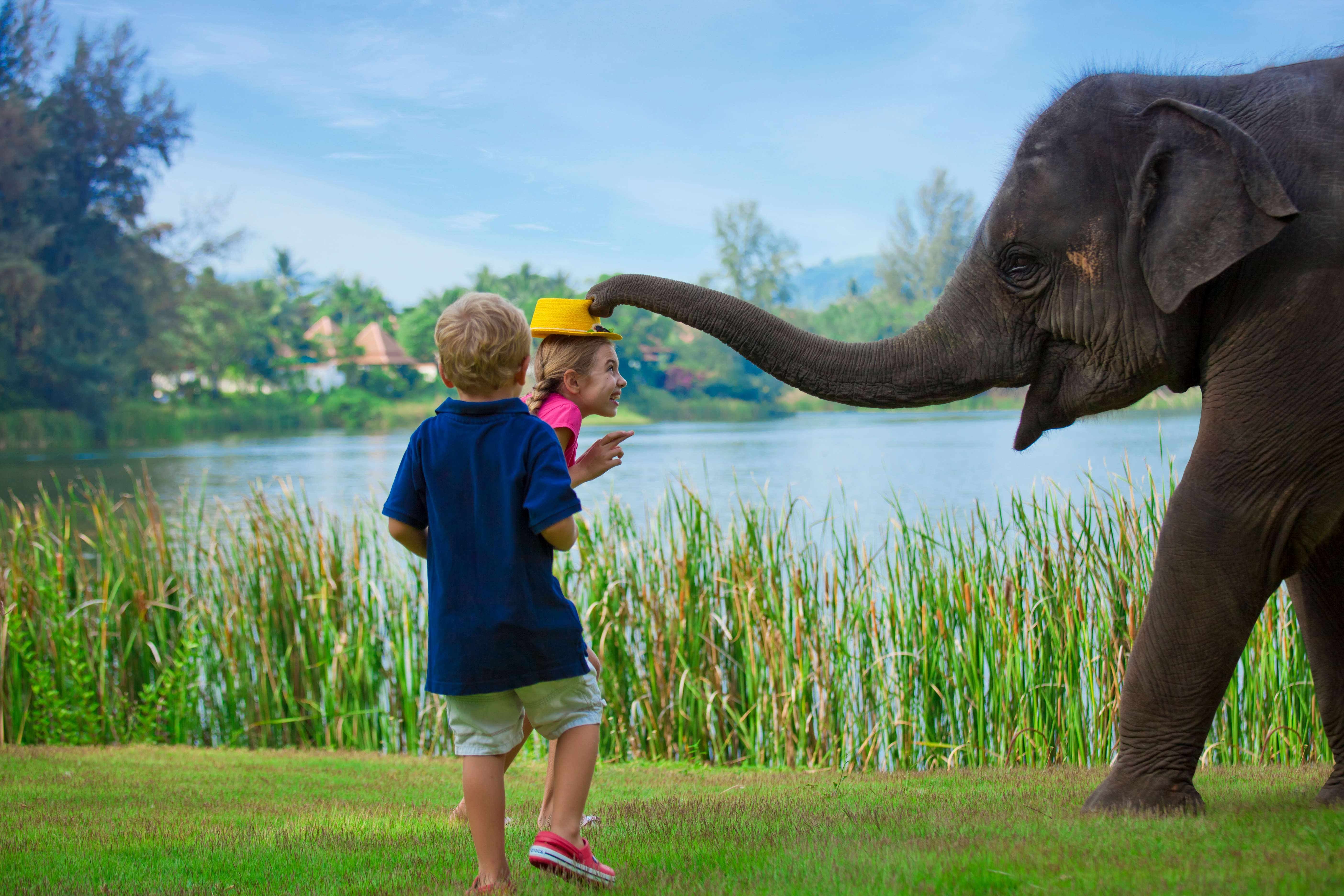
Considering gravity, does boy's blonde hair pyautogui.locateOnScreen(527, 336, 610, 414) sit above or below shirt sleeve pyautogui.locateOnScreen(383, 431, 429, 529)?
above

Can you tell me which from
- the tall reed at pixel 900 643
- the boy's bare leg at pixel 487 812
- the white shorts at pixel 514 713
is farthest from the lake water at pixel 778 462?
the boy's bare leg at pixel 487 812

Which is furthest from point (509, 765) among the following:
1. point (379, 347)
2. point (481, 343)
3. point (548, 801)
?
point (379, 347)

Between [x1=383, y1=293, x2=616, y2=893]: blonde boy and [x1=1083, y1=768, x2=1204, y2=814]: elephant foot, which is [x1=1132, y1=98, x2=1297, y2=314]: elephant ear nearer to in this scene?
[x1=1083, y1=768, x2=1204, y2=814]: elephant foot

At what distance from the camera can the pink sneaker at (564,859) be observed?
245 cm

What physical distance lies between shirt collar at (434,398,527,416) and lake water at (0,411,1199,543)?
381 centimetres

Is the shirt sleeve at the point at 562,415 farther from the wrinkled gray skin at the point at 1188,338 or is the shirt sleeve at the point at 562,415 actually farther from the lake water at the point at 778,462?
the lake water at the point at 778,462

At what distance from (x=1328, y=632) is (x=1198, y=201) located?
1415 mm

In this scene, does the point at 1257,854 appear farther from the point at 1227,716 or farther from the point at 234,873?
the point at 1227,716

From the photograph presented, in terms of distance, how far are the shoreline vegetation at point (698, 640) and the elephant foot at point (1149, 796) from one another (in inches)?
97.4

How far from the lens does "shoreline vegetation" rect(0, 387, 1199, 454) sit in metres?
43.6

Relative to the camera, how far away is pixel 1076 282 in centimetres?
316

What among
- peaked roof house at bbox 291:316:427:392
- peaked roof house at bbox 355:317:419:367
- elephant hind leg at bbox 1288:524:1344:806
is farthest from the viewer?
peaked roof house at bbox 355:317:419:367

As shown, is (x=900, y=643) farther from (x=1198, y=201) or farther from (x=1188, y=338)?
(x=1198, y=201)

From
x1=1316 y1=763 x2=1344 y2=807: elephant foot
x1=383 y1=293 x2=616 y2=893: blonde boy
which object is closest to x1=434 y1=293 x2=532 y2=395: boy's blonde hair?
x1=383 y1=293 x2=616 y2=893: blonde boy
